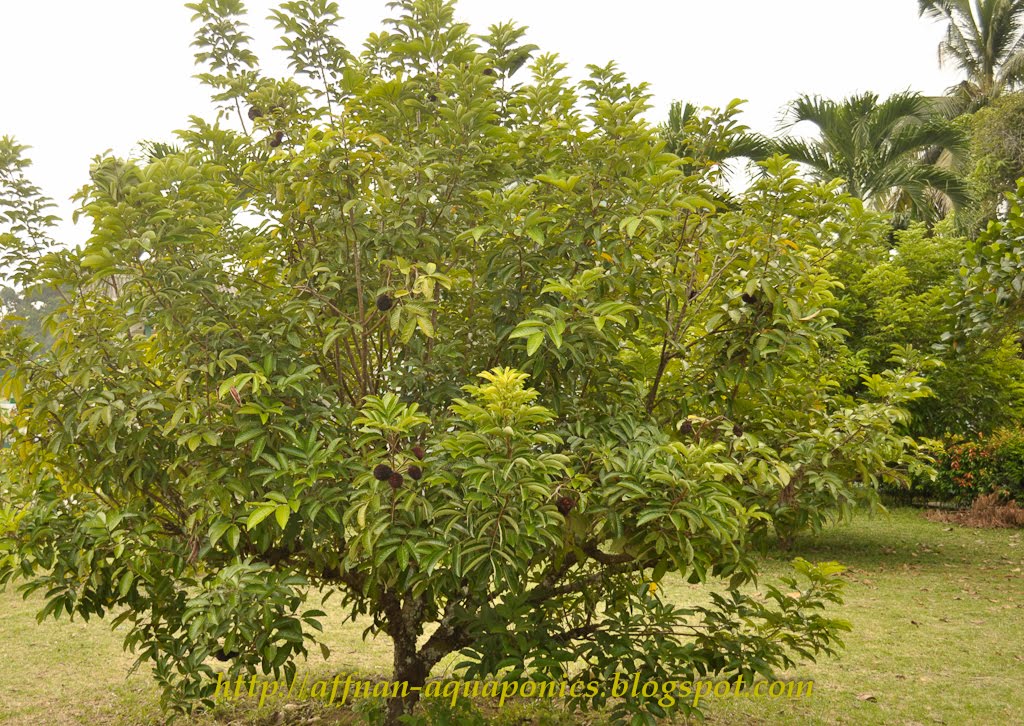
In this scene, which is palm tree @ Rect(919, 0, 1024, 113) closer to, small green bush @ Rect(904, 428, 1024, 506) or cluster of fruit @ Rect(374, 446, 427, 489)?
small green bush @ Rect(904, 428, 1024, 506)

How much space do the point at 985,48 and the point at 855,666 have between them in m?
23.5

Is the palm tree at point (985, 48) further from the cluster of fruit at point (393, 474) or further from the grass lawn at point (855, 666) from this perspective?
the cluster of fruit at point (393, 474)

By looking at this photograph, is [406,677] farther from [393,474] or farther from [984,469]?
[984,469]

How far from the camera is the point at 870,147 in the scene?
47.2ft

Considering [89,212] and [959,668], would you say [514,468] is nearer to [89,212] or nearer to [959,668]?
[89,212]

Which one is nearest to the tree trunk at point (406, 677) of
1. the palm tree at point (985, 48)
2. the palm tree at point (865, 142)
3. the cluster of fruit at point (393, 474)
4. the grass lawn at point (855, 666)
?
Result: the grass lawn at point (855, 666)

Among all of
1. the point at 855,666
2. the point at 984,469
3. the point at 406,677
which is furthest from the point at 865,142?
the point at 406,677

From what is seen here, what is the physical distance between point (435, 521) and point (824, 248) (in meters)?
2.20

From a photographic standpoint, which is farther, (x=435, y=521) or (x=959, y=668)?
(x=959, y=668)

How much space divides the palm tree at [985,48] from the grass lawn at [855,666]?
59.9 ft

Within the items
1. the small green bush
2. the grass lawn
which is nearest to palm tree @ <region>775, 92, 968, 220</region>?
the small green bush

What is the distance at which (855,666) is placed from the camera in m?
6.31

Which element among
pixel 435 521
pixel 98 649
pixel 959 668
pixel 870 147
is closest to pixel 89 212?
pixel 435 521

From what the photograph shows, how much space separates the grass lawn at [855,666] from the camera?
17.1 ft
